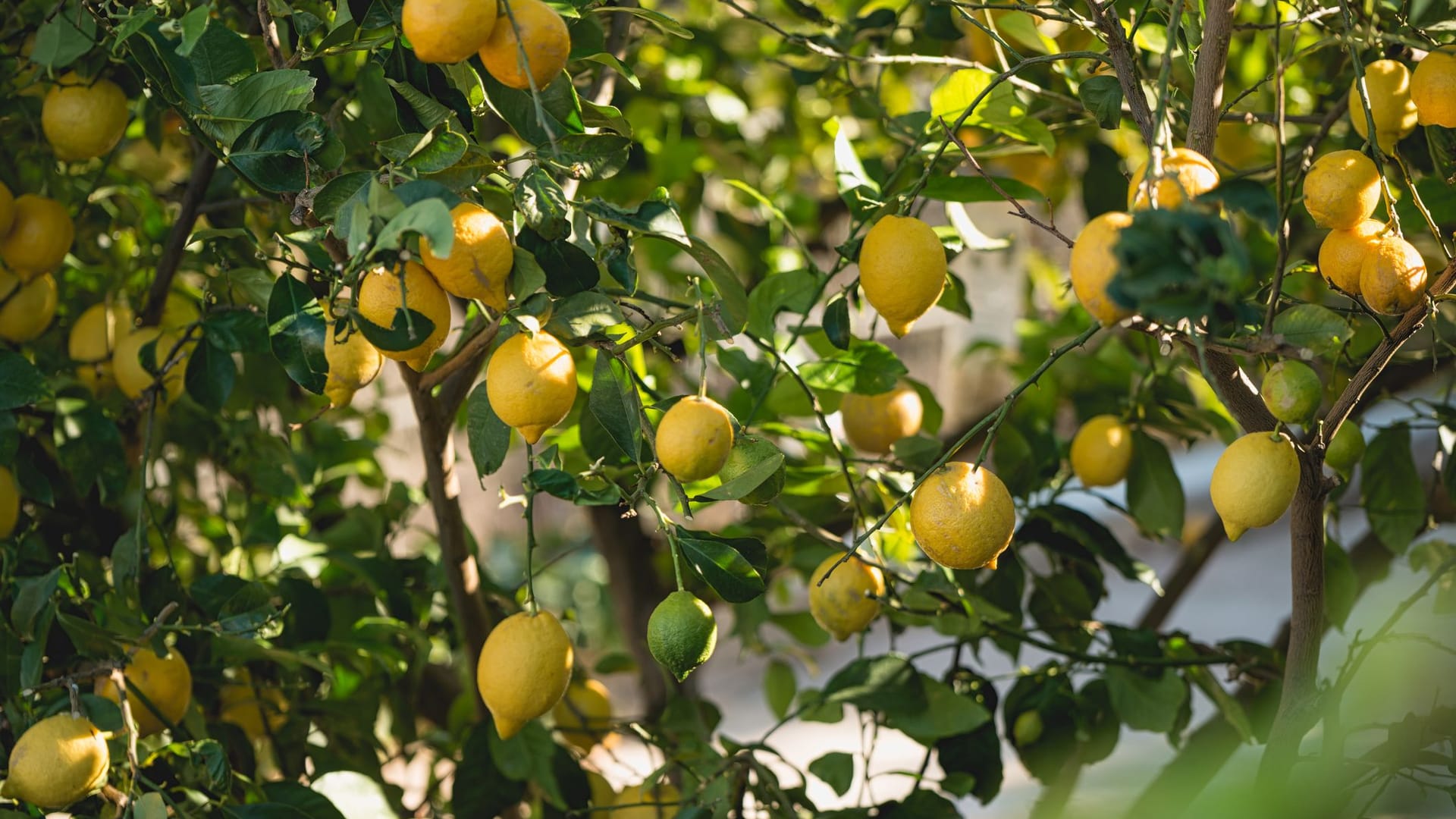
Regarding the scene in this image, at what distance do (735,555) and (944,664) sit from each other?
2.20 m

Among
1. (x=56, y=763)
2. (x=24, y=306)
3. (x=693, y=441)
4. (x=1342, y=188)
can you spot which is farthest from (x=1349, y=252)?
(x=24, y=306)

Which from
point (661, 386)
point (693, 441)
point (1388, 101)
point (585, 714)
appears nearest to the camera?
point (693, 441)

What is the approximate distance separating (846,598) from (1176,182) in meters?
0.36

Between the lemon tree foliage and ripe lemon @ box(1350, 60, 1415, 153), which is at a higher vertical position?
ripe lemon @ box(1350, 60, 1415, 153)

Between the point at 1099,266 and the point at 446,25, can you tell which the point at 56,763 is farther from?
the point at 1099,266

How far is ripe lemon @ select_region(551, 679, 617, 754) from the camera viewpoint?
93 centimetres

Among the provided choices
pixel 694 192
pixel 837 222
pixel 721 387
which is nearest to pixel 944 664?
pixel 721 387

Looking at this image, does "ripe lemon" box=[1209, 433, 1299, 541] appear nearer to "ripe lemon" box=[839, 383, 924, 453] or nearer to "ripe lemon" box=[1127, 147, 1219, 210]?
"ripe lemon" box=[1127, 147, 1219, 210]

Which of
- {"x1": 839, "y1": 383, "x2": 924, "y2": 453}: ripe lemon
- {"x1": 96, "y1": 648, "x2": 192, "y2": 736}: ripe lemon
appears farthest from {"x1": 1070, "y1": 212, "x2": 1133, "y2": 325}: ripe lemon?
{"x1": 96, "y1": 648, "x2": 192, "y2": 736}: ripe lemon

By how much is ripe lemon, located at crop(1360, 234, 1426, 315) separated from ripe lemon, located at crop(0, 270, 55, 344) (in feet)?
2.44

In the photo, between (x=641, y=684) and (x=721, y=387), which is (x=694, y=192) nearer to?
(x=641, y=684)

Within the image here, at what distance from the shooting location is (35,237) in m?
0.70

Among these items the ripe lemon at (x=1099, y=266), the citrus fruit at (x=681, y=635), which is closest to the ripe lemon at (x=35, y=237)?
the citrus fruit at (x=681, y=635)

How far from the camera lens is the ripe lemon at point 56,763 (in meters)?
0.56
